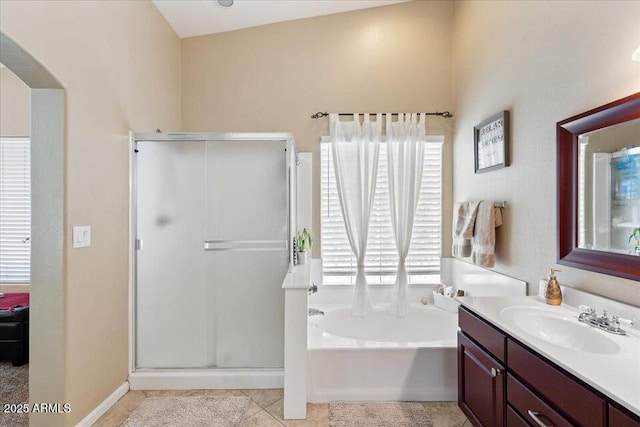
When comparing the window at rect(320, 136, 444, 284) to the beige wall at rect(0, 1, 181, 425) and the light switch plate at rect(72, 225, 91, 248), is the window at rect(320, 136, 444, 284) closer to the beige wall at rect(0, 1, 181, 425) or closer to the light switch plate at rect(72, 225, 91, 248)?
the beige wall at rect(0, 1, 181, 425)

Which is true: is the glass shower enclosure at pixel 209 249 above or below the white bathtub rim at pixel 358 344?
above

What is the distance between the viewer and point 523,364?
1.31 meters

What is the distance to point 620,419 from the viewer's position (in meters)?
0.90

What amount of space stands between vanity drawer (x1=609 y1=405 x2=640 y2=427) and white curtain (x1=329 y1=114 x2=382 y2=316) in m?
2.04

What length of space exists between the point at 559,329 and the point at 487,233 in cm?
88

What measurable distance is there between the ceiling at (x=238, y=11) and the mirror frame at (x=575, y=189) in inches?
86.8

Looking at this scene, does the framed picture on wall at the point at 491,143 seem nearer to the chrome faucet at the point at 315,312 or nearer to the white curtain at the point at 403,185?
the white curtain at the point at 403,185

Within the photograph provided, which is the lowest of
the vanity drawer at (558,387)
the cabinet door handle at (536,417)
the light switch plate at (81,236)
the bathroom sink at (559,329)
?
the cabinet door handle at (536,417)

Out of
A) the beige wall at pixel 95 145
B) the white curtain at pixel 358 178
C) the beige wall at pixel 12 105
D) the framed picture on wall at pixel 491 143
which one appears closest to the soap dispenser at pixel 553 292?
the framed picture on wall at pixel 491 143

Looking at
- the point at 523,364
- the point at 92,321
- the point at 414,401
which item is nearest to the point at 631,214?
the point at 523,364

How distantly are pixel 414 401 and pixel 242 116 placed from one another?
276 cm

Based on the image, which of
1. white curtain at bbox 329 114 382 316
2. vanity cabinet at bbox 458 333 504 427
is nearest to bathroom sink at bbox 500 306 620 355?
vanity cabinet at bbox 458 333 504 427

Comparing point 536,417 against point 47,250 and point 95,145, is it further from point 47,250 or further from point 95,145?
point 95,145

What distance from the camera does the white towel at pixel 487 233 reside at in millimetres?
2297
